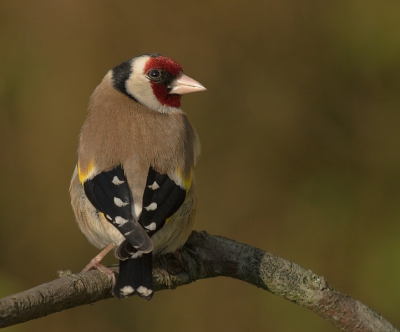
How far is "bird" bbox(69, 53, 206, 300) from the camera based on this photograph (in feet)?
10.2

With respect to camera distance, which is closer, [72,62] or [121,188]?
[121,188]

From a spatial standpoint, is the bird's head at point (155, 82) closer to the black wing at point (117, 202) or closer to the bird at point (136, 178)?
the bird at point (136, 178)

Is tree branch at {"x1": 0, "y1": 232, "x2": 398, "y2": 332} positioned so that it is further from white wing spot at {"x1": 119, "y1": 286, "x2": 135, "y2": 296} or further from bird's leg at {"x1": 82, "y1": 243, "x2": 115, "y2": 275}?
white wing spot at {"x1": 119, "y1": 286, "x2": 135, "y2": 296}

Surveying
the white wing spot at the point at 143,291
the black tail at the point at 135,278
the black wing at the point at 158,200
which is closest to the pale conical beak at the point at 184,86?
the black wing at the point at 158,200

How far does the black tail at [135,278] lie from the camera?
288 cm

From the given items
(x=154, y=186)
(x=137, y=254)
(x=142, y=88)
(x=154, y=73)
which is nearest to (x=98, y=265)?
(x=137, y=254)

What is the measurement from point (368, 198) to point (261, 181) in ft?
2.87

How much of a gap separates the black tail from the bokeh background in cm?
246

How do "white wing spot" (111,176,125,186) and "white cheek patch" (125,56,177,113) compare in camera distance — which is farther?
"white cheek patch" (125,56,177,113)

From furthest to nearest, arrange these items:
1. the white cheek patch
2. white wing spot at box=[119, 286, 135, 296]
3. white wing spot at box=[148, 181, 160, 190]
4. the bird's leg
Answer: the white cheek patch, white wing spot at box=[148, 181, 160, 190], the bird's leg, white wing spot at box=[119, 286, 135, 296]

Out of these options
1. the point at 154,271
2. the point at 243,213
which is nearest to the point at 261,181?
the point at 243,213

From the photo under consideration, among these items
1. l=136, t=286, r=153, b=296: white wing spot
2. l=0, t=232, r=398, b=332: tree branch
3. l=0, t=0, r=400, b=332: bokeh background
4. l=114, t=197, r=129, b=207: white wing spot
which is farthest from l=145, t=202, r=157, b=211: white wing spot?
l=0, t=0, r=400, b=332: bokeh background

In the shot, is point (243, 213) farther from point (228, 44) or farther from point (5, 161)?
point (5, 161)

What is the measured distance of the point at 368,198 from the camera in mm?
5688
